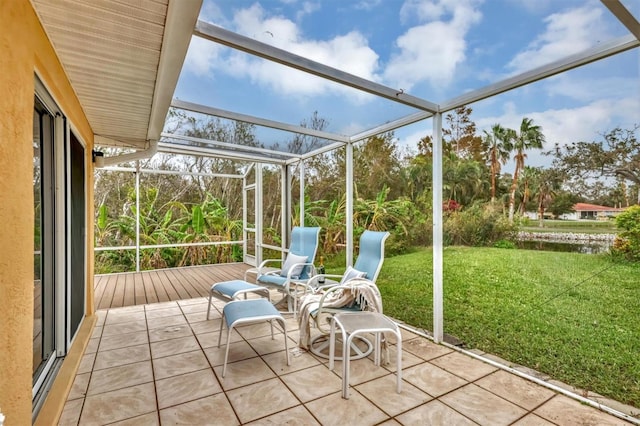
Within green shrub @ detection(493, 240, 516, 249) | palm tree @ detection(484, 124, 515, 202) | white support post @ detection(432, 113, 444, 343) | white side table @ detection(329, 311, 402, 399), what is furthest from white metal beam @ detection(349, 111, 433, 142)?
white side table @ detection(329, 311, 402, 399)

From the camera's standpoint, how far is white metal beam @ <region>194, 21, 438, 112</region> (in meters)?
2.06

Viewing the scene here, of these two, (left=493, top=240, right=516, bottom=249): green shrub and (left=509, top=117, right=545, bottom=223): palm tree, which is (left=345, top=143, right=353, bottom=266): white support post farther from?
(left=509, top=117, right=545, bottom=223): palm tree

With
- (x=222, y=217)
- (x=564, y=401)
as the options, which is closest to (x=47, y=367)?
(x=564, y=401)

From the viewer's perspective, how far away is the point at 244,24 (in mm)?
2162

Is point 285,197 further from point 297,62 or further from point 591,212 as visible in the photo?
point 591,212

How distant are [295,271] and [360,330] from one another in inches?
86.3

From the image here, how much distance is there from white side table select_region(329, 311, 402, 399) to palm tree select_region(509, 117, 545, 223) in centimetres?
197

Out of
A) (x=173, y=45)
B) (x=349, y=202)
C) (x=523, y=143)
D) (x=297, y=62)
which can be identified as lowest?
(x=349, y=202)

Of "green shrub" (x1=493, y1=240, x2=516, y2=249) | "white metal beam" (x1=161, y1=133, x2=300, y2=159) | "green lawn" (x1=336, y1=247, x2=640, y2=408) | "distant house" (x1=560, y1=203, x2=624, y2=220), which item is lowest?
"green lawn" (x1=336, y1=247, x2=640, y2=408)

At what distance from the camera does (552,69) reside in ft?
7.57

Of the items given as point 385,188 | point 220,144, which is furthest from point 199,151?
point 385,188

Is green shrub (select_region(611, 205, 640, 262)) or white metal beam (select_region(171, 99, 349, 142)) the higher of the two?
white metal beam (select_region(171, 99, 349, 142))

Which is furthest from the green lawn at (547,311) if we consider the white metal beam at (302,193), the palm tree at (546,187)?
the white metal beam at (302,193)

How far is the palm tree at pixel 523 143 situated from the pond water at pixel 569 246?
0.99ft
